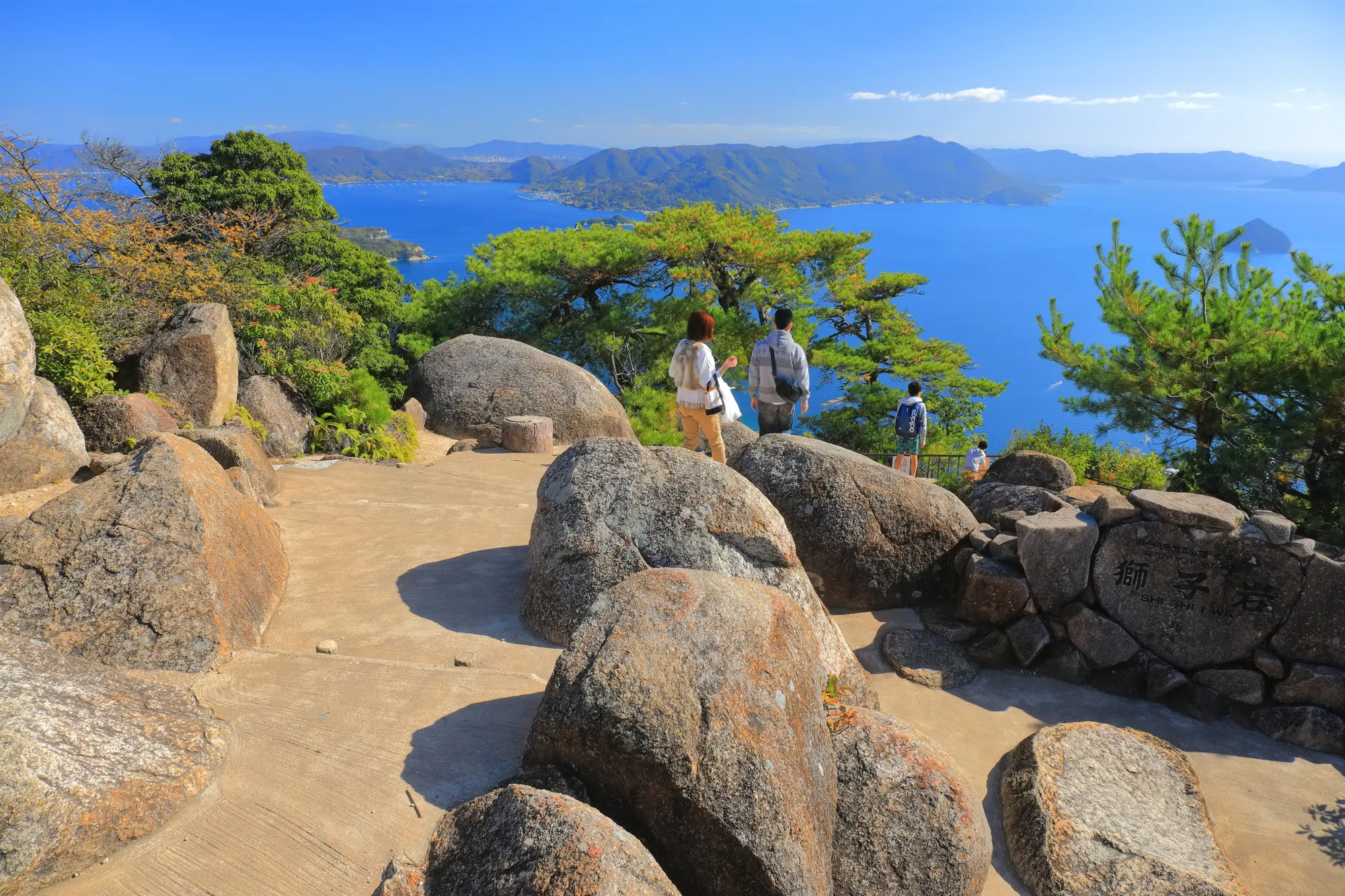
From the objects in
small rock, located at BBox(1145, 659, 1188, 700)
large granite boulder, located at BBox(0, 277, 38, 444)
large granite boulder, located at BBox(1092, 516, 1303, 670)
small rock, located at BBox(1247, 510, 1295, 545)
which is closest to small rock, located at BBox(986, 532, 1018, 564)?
large granite boulder, located at BBox(1092, 516, 1303, 670)

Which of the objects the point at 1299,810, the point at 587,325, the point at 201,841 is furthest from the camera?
the point at 587,325

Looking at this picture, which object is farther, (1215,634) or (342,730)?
(1215,634)

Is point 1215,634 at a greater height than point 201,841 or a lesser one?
lesser

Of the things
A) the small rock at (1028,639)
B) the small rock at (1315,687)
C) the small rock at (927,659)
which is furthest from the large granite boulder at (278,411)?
the small rock at (1315,687)

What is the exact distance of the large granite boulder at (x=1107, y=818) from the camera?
5723 mm

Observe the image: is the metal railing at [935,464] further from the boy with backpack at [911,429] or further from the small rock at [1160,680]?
the small rock at [1160,680]

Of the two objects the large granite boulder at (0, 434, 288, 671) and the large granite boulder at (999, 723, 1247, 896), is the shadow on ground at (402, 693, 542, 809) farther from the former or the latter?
the large granite boulder at (999, 723, 1247, 896)

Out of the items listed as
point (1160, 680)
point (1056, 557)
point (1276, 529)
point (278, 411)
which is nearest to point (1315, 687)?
point (1160, 680)

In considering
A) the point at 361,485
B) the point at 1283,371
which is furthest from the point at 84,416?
the point at 1283,371

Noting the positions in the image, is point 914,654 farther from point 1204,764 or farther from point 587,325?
point 587,325

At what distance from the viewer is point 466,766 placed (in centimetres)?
449

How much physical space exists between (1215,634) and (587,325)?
1843cm

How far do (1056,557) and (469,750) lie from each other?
21.3 ft

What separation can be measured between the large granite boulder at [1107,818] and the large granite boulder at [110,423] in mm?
10177
